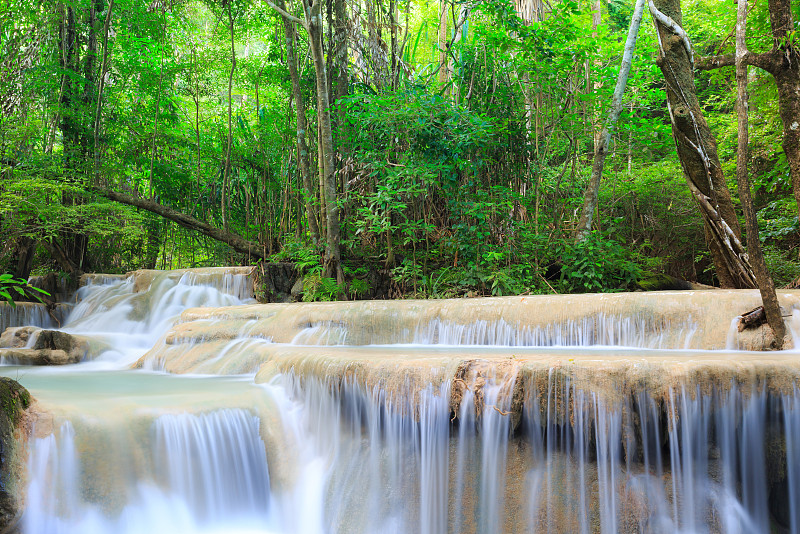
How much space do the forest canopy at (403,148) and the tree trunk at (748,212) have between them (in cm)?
189

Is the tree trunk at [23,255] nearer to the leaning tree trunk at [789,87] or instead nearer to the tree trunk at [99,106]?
the tree trunk at [99,106]

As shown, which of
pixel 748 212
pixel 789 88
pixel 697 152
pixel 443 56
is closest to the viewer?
pixel 748 212

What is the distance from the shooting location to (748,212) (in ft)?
12.3

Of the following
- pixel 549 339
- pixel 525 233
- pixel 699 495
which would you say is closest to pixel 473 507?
pixel 699 495

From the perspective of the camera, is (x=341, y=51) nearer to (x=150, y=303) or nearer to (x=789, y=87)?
(x=150, y=303)

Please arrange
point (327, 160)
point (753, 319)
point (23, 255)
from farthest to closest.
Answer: point (23, 255) → point (327, 160) → point (753, 319)

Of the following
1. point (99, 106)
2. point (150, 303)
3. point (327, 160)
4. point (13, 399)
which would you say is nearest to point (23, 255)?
point (99, 106)

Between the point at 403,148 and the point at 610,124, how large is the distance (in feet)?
9.84

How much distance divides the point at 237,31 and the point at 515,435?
12.8m


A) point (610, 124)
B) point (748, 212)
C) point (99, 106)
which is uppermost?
point (99, 106)

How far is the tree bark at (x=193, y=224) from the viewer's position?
11.0m

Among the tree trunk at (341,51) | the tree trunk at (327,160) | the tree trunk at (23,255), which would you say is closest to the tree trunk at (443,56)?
the tree trunk at (341,51)

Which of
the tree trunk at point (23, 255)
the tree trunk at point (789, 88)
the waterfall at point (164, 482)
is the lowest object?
the waterfall at point (164, 482)

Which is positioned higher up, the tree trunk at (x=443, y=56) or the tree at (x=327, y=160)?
the tree trunk at (x=443, y=56)
